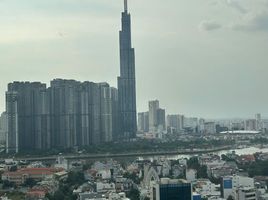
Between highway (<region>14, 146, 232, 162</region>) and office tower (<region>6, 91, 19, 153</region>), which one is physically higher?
office tower (<region>6, 91, 19, 153</region>)

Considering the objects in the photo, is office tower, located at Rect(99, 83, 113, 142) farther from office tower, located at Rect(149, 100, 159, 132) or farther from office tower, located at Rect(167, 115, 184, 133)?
office tower, located at Rect(167, 115, 184, 133)

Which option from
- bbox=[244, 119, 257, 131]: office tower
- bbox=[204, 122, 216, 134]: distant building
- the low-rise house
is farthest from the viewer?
bbox=[244, 119, 257, 131]: office tower

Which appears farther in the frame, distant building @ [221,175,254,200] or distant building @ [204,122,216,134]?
distant building @ [204,122,216,134]

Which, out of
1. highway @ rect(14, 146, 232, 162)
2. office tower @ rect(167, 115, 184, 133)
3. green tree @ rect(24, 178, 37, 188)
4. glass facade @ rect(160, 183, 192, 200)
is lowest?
green tree @ rect(24, 178, 37, 188)

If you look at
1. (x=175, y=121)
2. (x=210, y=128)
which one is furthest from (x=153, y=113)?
(x=210, y=128)

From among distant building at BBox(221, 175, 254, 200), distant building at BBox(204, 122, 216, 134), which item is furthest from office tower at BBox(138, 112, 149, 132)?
distant building at BBox(221, 175, 254, 200)

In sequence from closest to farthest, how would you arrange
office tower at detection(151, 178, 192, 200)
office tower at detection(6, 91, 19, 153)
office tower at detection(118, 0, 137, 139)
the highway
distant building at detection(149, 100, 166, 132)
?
office tower at detection(151, 178, 192, 200), the highway, office tower at detection(6, 91, 19, 153), office tower at detection(118, 0, 137, 139), distant building at detection(149, 100, 166, 132)

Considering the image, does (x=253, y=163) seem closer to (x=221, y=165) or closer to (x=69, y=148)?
(x=221, y=165)
